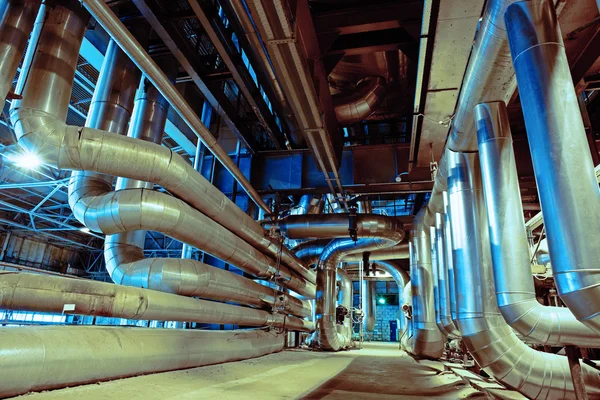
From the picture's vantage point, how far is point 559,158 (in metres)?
1.43

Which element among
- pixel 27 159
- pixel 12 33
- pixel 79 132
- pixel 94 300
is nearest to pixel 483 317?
pixel 94 300

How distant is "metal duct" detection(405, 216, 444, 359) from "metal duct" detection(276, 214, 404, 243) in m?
0.48

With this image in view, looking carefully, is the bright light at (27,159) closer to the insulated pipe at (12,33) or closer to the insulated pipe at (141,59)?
the insulated pipe at (12,33)

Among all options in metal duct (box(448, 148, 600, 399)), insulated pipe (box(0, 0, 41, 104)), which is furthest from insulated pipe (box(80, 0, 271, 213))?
metal duct (box(448, 148, 600, 399))

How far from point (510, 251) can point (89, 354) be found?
2862 mm

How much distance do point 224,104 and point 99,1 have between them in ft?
7.40

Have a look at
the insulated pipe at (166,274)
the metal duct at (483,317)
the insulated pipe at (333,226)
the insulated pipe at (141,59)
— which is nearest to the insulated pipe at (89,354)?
the insulated pipe at (166,274)

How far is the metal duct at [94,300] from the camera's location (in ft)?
7.91


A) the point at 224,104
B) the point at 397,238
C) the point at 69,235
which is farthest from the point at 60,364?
the point at 69,235

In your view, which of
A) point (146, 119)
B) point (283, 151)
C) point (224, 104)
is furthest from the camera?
point (283, 151)

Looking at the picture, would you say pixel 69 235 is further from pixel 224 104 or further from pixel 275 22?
pixel 275 22

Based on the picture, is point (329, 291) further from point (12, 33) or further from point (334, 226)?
point (12, 33)

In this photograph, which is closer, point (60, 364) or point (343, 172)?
point (60, 364)

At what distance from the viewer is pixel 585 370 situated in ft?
7.75
